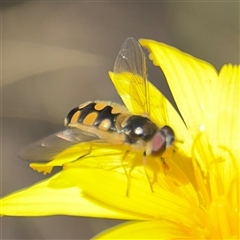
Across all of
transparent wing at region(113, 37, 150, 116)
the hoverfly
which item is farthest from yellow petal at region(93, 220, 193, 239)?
transparent wing at region(113, 37, 150, 116)

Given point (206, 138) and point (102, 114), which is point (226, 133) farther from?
point (102, 114)

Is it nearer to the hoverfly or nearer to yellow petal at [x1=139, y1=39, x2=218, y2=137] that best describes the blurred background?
yellow petal at [x1=139, y1=39, x2=218, y2=137]

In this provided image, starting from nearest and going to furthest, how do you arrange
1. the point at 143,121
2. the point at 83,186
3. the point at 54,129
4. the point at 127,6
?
the point at 83,186 → the point at 143,121 → the point at 54,129 → the point at 127,6

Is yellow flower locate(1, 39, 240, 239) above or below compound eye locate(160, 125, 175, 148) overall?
below

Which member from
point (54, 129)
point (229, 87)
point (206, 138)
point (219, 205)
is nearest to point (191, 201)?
point (219, 205)

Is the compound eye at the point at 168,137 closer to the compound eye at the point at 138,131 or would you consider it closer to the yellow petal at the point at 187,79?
the compound eye at the point at 138,131

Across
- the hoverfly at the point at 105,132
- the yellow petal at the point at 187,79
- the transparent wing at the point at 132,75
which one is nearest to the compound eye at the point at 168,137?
the hoverfly at the point at 105,132

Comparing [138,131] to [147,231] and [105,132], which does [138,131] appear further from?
[147,231]

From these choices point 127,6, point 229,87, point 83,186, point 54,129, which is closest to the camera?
point 83,186

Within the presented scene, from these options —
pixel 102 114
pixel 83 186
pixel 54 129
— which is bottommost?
pixel 54 129
